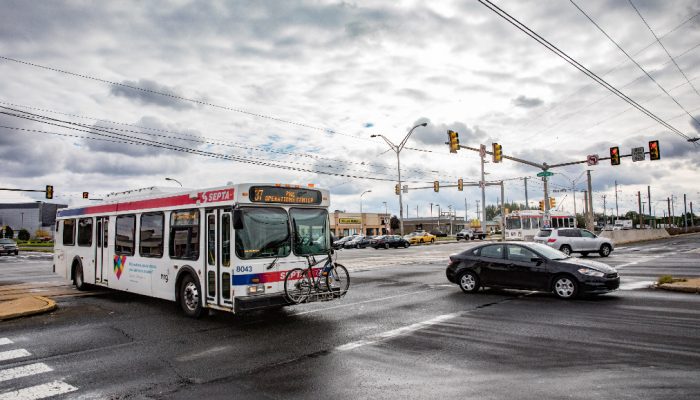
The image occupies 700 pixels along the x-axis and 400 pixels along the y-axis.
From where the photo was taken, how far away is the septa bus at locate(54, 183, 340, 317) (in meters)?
8.86

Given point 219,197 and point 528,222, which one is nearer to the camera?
point 219,197

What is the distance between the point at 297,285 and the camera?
9180 millimetres

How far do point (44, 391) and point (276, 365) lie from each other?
2.72m

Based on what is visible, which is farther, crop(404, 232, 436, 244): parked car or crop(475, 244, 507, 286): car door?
crop(404, 232, 436, 244): parked car

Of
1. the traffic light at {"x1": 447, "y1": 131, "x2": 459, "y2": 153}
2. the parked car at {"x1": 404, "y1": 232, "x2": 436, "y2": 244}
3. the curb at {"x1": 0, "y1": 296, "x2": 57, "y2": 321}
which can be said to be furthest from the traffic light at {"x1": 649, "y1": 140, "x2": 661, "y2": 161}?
the parked car at {"x1": 404, "y1": 232, "x2": 436, "y2": 244}

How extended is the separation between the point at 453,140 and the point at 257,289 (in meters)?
19.2

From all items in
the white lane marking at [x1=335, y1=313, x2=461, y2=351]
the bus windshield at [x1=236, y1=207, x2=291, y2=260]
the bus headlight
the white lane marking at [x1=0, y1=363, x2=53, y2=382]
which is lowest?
the white lane marking at [x1=335, y1=313, x2=461, y2=351]

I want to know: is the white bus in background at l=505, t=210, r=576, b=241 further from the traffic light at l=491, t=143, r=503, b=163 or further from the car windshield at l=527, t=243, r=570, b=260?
the car windshield at l=527, t=243, r=570, b=260

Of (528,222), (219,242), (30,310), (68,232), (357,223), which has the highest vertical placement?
(357,223)

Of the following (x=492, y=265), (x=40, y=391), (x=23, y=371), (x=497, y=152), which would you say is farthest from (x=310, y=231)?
(x=497, y=152)

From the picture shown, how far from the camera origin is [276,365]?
6.42 metres

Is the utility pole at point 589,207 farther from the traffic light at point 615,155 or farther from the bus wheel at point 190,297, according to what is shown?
the bus wheel at point 190,297

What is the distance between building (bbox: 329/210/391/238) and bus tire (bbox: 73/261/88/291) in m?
67.5

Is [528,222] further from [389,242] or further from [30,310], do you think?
[30,310]
